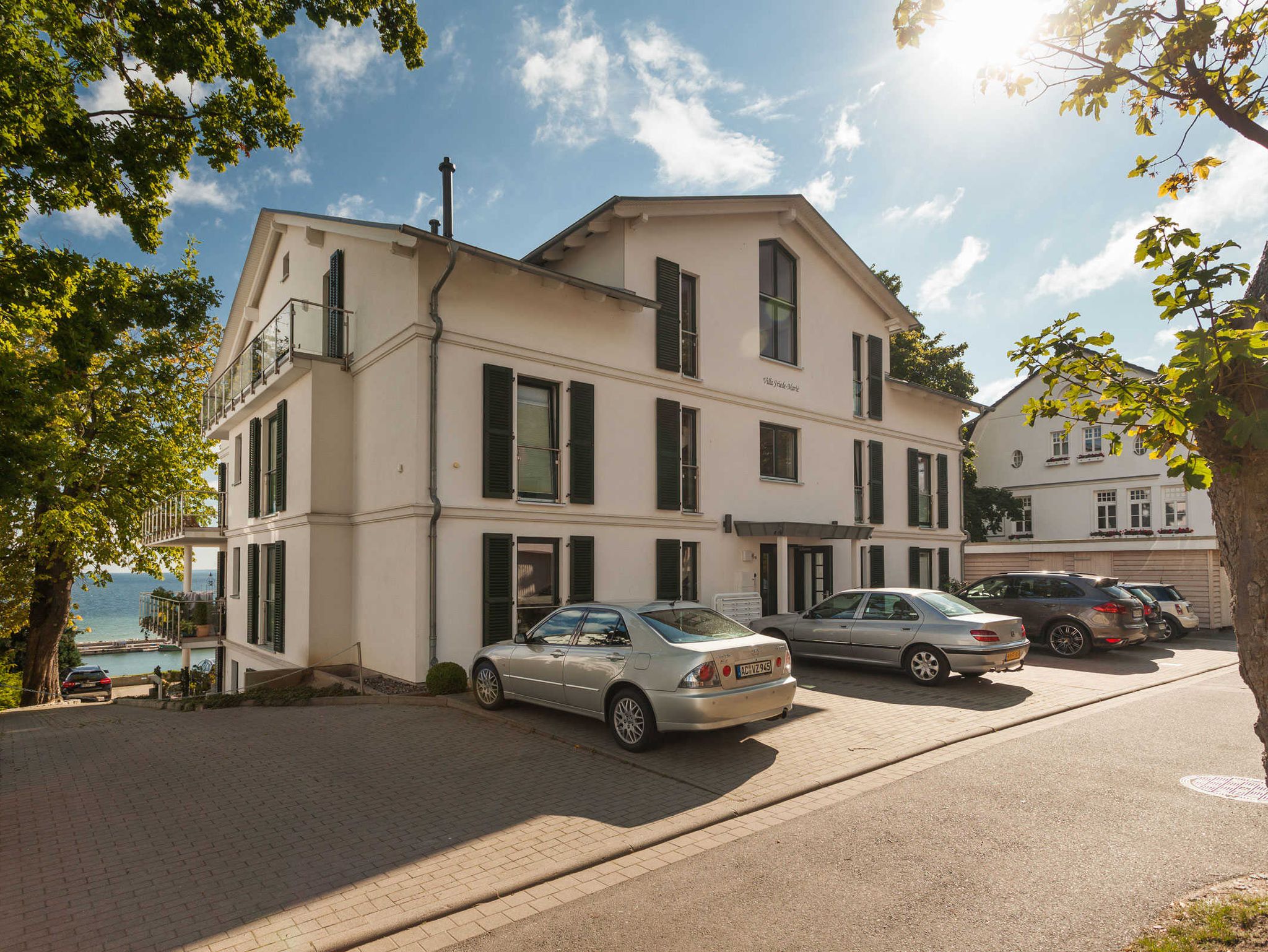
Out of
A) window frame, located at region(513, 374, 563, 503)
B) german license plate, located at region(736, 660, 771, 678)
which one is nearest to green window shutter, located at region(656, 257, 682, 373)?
window frame, located at region(513, 374, 563, 503)

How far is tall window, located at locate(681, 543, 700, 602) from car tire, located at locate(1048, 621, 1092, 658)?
7.28m

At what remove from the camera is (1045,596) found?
15.4m

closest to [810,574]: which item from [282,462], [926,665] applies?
[926,665]

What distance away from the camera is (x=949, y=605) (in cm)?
1172

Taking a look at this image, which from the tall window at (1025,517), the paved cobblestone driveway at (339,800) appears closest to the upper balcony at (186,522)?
the paved cobblestone driveway at (339,800)

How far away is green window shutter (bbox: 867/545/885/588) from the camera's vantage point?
814 inches

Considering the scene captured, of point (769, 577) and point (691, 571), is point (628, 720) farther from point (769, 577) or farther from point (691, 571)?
point (769, 577)

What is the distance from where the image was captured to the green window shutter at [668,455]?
1534 centimetres

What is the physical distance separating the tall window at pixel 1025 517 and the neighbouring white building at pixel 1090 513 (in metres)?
0.04

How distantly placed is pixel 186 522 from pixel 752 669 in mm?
23358

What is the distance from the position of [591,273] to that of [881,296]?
996 centimetres

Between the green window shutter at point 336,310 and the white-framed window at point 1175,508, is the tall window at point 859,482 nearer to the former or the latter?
the green window shutter at point 336,310

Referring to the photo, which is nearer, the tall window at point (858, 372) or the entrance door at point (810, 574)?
the entrance door at point (810, 574)

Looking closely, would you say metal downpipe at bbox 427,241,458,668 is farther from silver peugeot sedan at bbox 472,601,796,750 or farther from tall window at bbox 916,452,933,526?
tall window at bbox 916,452,933,526
